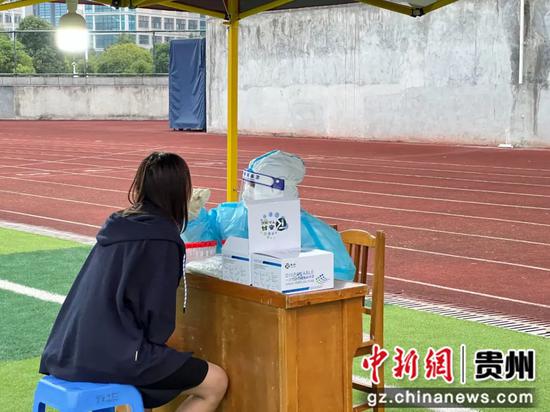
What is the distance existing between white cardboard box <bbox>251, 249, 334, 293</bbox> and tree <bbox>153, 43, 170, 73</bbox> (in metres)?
42.0

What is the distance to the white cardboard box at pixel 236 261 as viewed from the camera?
3.88m

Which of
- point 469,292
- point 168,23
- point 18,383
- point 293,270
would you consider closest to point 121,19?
point 168,23

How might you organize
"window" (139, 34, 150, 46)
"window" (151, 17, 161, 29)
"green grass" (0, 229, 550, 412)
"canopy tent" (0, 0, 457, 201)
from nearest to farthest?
"green grass" (0, 229, 550, 412) < "canopy tent" (0, 0, 457, 201) < "window" (139, 34, 150, 46) < "window" (151, 17, 161, 29)

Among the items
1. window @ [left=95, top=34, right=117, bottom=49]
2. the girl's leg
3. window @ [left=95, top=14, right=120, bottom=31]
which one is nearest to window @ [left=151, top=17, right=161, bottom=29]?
window @ [left=95, top=14, right=120, bottom=31]

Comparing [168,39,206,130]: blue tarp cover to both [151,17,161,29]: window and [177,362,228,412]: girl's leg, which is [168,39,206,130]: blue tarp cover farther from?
[151,17,161,29]: window

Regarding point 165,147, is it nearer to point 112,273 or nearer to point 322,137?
point 322,137

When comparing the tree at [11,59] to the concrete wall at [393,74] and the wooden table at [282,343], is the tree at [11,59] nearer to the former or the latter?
the concrete wall at [393,74]

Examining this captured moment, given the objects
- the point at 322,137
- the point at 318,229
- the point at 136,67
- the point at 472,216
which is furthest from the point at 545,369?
the point at 136,67

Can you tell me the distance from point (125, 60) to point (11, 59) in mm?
7464

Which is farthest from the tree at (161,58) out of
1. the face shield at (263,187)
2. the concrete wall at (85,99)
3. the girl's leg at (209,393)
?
the girl's leg at (209,393)

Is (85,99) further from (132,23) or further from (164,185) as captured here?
(132,23)

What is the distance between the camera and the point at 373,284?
14.4 feet

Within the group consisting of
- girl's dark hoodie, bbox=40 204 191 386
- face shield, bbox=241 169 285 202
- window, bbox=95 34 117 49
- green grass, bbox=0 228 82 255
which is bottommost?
green grass, bbox=0 228 82 255

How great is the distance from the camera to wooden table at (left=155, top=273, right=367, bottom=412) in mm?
3723
